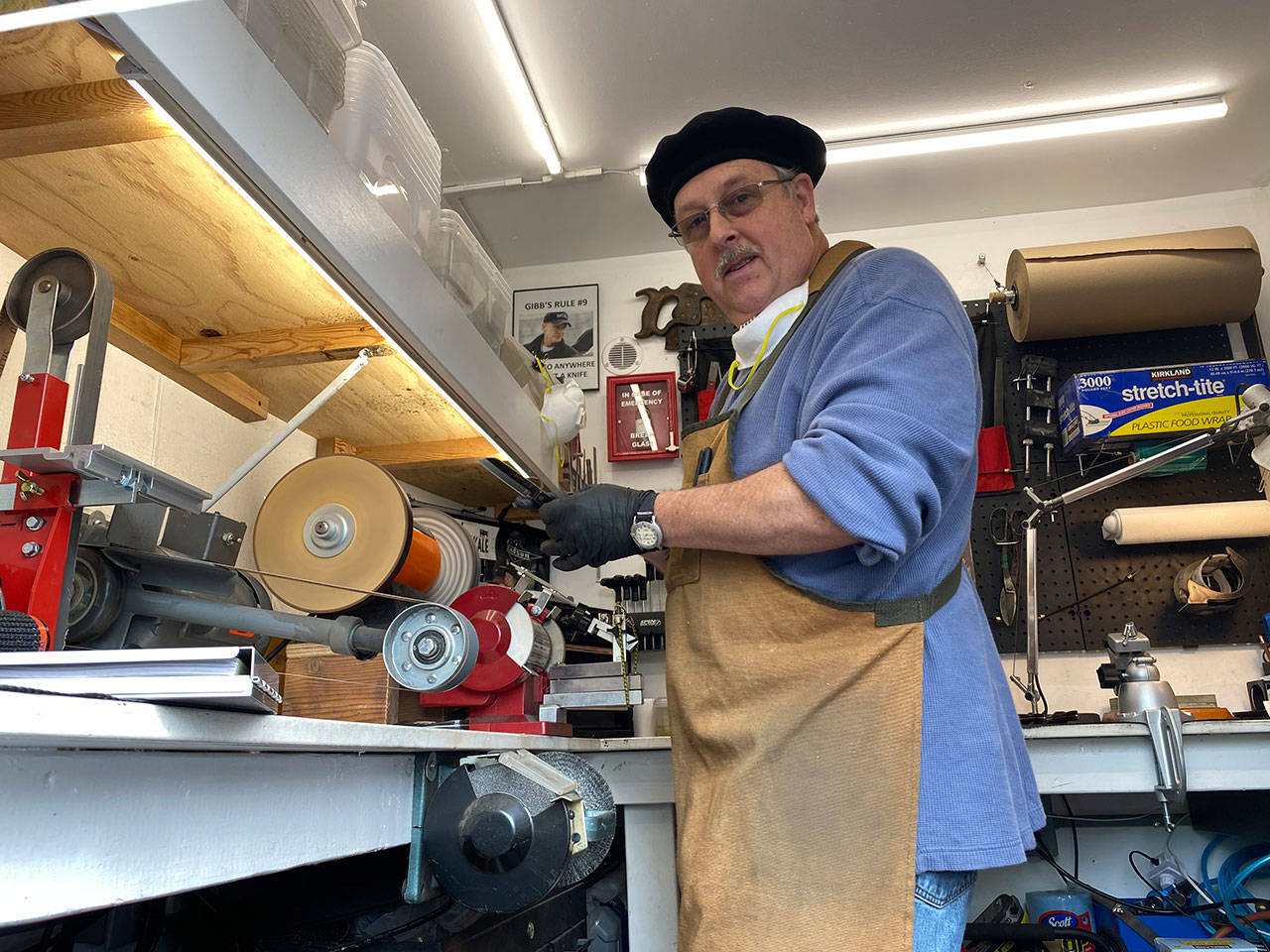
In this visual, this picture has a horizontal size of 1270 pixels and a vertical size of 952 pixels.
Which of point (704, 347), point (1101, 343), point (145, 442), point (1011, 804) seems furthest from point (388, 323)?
point (1101, 343)

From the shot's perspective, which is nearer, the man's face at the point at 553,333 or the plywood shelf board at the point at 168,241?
the plywood shelf board at the point at 168,241

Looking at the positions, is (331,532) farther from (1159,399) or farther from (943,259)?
(943,259)

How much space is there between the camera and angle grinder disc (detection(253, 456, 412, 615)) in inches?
67.4

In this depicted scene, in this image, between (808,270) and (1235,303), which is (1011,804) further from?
(1235,303)

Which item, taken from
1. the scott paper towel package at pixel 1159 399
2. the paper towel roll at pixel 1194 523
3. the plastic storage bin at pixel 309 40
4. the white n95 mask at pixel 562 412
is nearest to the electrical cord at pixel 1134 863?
the paper towel roll at pixel 1194 523

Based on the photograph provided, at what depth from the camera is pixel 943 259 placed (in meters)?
3.63

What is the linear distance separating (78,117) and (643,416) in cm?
260

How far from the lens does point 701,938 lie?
107cm

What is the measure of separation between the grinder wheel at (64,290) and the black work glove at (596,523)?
0.60 m

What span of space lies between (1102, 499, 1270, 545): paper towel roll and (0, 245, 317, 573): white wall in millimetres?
2522

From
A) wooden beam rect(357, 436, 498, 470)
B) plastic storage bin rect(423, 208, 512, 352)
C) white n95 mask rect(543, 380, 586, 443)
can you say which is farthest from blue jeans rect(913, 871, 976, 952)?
white n95 mask rect(543, 380, 586, 443)

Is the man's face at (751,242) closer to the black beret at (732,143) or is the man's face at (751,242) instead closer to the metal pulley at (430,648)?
the black beret at (732,143)

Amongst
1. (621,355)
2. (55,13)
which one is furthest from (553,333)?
(55,13)

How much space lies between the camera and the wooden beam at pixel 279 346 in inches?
65.5
